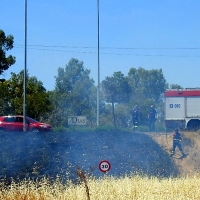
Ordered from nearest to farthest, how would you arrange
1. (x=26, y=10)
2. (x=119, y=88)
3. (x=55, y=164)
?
(x=55, y=164) < (x=26, y=10) < (x=119, y=88)

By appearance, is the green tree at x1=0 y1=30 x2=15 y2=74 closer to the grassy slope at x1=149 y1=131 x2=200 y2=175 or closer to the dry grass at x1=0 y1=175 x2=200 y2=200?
the grassy slope at x1=149 y1=131 x2=200 y2=175

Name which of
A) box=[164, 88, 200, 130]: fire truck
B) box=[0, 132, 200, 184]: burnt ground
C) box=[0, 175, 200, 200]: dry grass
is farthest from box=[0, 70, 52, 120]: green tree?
box=[0, 175, 200, 200]: dry grass

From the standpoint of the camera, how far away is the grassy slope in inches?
1198

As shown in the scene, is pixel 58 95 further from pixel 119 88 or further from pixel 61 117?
pixel 61 117

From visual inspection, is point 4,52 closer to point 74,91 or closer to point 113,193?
point 74,91

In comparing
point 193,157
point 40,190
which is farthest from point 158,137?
point 40,190

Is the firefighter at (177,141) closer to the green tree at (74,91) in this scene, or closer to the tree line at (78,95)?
the tree line at (78,95)

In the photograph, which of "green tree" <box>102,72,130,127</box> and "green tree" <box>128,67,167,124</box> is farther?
"green tree" <box>128,67,167,124</box>

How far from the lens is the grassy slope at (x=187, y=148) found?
99.9 ft

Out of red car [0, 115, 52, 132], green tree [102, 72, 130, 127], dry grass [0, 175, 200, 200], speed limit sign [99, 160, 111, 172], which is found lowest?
dry grass [0, 175, 200, 200]

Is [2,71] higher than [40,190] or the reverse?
higher

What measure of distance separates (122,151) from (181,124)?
10538 mm

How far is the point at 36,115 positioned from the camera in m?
50.0

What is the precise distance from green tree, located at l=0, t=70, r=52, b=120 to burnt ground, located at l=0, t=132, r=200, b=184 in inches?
688
